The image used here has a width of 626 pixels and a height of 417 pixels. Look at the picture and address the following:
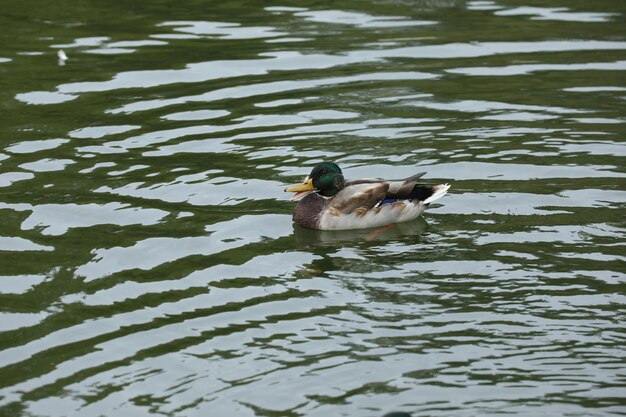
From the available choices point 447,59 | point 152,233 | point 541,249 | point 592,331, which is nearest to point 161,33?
point 447,59

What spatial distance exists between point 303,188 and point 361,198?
1.90 ft

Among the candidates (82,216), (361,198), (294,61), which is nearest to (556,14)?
(294,61)

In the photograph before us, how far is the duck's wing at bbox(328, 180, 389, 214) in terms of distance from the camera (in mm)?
12438

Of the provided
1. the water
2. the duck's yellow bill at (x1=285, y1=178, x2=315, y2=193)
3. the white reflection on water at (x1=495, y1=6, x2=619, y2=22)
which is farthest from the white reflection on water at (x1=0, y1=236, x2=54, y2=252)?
the white reflection on water at (x1=495, y1=6, x2=619, y2=22)

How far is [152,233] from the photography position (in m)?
12.0

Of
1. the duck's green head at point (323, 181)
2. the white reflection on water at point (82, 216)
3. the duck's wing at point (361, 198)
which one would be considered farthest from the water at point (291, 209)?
the duck's green head at point (323, 181)

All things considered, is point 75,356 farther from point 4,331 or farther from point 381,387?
point 381,387

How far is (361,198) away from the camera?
1245 cm

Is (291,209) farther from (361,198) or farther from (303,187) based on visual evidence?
(361,198)

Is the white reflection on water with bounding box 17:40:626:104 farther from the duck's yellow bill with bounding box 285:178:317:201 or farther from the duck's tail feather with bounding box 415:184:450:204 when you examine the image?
the duck's tail feather with bounding box 415:184:450:204

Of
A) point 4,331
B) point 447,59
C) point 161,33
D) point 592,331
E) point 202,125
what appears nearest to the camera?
point 592,331

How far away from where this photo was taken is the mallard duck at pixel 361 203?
12.4 metres

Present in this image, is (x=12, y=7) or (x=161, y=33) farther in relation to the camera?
(x=12, y=7)

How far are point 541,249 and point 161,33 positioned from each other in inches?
393
